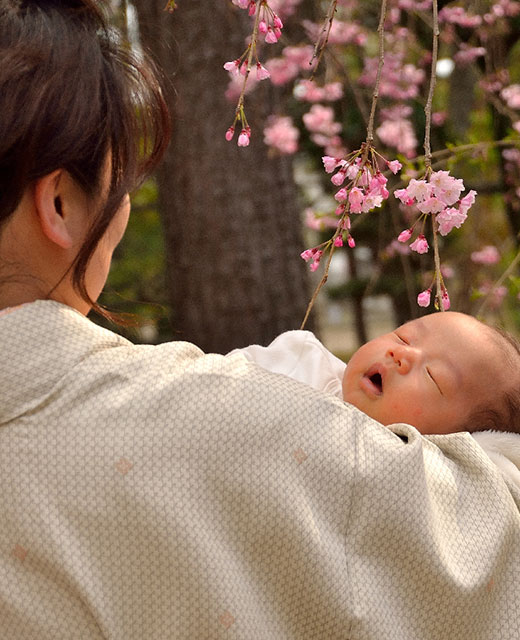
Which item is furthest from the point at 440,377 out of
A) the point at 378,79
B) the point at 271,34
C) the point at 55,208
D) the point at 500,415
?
the point at 55,208

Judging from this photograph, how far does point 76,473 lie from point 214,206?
92.1 inches

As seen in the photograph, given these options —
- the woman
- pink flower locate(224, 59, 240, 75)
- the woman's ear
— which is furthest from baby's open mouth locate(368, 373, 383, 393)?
the woman's ear

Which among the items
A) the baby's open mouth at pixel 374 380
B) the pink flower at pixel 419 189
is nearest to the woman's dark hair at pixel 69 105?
the pink flower at pixel 419 189

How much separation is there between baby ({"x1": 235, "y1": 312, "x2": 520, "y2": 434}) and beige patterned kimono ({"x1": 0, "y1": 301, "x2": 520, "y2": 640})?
0.48 metres

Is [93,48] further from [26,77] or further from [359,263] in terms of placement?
[359,263]

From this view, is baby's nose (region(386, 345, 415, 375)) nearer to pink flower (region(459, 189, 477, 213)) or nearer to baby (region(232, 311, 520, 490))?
baby (region(232, 311, 520, 490))

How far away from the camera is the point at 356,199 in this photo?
56.6 inches

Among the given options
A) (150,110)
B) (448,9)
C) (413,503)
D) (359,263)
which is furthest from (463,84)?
(359,263)

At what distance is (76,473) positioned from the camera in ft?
3.47

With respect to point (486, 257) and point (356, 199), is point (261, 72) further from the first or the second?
point (486, 257)

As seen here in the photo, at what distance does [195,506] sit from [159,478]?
5 centimetres

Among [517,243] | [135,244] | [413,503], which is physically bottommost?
[135,244]

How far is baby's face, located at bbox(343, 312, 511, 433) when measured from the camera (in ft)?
5.31

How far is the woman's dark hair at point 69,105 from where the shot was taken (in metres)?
1.12
